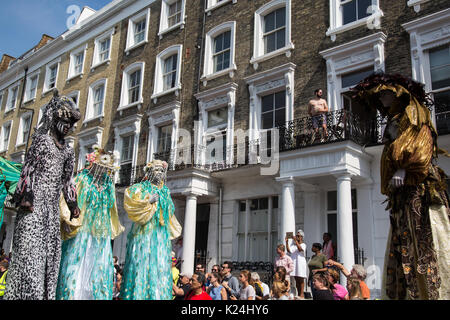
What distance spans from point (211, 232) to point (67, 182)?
1139cm

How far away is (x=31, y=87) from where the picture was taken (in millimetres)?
29203

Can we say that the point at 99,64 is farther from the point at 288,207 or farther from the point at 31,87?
the point at 288,207

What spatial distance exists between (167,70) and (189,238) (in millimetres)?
8884

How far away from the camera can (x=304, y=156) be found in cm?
1185

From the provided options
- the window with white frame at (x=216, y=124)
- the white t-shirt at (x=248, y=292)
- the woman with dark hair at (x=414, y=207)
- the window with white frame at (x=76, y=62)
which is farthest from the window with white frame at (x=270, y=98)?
the window with white frame at (x=76, y=62)

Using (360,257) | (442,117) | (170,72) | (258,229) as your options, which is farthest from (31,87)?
(442,117)

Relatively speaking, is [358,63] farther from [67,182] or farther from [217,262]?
[67,182]

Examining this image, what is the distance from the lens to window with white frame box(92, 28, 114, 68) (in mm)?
23469

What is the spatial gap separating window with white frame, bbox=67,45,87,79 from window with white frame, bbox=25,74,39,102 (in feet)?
15.0

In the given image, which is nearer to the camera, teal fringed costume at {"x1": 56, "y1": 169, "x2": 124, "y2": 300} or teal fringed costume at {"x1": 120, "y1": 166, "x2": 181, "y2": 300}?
teal fringed costume at {"x1": 56, "y1": 169, "x2": 124, "y2": 300}

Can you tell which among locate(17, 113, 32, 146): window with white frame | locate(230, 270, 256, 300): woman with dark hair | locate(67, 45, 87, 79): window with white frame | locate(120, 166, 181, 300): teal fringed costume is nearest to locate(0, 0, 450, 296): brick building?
locate(67, 45, 87, 79): window with white frame

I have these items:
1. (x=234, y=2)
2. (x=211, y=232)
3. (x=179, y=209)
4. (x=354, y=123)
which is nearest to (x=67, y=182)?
(x=354, y=123)

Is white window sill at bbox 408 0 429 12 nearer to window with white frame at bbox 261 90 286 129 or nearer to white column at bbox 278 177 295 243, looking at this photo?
window with white frame at bbox 261 90 286 129

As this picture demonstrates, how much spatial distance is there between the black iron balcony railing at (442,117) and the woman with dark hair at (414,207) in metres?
8.13
